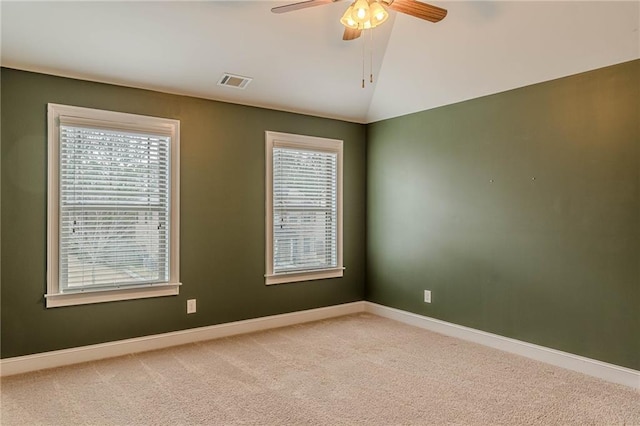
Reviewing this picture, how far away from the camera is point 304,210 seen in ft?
15.7

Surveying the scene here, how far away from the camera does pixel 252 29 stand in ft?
11.2

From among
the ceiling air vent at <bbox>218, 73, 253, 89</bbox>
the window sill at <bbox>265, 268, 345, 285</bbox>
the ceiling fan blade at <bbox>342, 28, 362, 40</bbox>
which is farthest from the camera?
the window sill at <bbox>265, 268, 345, 285</bbox>

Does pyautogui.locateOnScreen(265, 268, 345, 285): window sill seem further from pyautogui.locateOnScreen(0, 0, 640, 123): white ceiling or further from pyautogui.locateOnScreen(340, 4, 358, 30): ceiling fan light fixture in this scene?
pyautogui.locateOnScreen(340, 4, 358, 30): ceiling fan light fixture

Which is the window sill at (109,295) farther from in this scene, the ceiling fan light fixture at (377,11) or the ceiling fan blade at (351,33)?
the ceiling fan light fixture at (377,11)

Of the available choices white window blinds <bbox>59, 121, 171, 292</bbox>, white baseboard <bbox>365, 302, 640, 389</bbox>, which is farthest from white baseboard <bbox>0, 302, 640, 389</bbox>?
white window blinds <bbox>59, 121, 171, 292</bbox>

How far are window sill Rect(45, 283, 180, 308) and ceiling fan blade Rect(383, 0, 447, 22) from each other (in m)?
2.91

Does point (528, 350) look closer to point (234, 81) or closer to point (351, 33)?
point (351, 33)

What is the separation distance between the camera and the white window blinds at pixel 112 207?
346 centimetres

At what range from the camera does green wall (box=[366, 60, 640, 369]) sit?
3117mm

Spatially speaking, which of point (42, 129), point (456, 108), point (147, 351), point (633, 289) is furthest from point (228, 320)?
point (633, 289)

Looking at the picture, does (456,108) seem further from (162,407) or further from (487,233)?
(162,407)

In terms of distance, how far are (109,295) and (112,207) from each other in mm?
739

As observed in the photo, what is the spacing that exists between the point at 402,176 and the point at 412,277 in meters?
1.12

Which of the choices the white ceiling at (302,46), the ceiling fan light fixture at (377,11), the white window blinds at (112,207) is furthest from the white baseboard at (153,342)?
the ceiling fan light fixture at (377,11)
